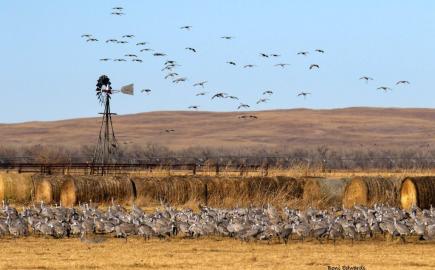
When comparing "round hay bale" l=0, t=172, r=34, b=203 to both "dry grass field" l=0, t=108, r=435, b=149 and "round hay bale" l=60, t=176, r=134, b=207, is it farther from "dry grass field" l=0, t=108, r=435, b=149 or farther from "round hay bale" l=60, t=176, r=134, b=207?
"dry grass field" l=0, t=108, r=435, b=149

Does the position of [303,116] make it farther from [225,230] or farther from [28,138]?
[225,230]

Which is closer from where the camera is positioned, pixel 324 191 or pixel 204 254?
pixel 204 254

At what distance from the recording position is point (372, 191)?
3891 centimetres

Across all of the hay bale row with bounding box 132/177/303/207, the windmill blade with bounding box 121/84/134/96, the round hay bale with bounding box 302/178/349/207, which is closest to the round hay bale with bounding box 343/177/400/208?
the round hay bale with bounding box 302/178/349/207

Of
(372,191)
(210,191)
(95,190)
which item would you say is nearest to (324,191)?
(372,191)

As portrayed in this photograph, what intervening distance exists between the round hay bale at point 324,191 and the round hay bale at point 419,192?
10.3 ft

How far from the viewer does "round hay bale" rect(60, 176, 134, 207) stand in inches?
1537

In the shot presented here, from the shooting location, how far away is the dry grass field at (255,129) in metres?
154

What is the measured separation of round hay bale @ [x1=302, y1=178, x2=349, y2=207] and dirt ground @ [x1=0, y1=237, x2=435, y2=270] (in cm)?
1303

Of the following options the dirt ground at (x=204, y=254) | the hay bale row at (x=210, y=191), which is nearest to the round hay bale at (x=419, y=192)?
the hay bale row at (x=210, y=191)

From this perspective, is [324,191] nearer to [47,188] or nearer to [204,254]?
[47,188]

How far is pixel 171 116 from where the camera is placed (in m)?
186

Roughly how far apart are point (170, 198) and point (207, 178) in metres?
1.50

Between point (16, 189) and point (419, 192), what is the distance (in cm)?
1429
